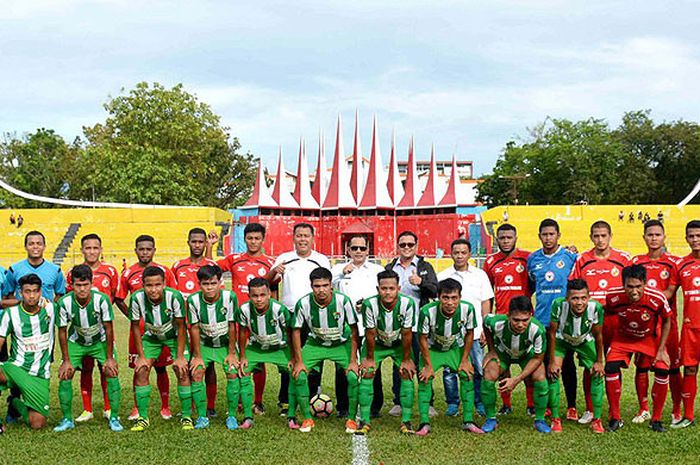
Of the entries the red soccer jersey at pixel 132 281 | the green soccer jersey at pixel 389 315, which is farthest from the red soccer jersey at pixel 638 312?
the red soccer jersey at pixel 132 281

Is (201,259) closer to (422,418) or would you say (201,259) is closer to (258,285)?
(258,285)

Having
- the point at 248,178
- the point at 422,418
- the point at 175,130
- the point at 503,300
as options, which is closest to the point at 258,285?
the point at 422,418

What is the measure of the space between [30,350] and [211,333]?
171cm

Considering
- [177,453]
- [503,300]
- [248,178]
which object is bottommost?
[177,453]

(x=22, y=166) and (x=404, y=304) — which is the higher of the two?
(x=22, y=166)

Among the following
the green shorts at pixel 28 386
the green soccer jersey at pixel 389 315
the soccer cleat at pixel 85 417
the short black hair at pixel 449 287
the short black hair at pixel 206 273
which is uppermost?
the short black hair at pixel 206 273

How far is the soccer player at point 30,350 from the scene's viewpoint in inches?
242

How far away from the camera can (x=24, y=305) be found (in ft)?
20.3

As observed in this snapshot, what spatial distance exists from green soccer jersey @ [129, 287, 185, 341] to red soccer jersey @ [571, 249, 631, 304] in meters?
3.85

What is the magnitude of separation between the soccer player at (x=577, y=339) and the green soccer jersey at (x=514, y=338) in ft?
0.50

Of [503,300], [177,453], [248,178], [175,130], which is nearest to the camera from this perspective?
[177,453]

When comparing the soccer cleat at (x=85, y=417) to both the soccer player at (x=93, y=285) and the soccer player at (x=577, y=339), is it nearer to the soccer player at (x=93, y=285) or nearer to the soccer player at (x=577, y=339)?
A: the soccer player at (x=93, y=285)

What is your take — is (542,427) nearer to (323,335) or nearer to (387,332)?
(387,332)

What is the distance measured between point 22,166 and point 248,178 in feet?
61.2
